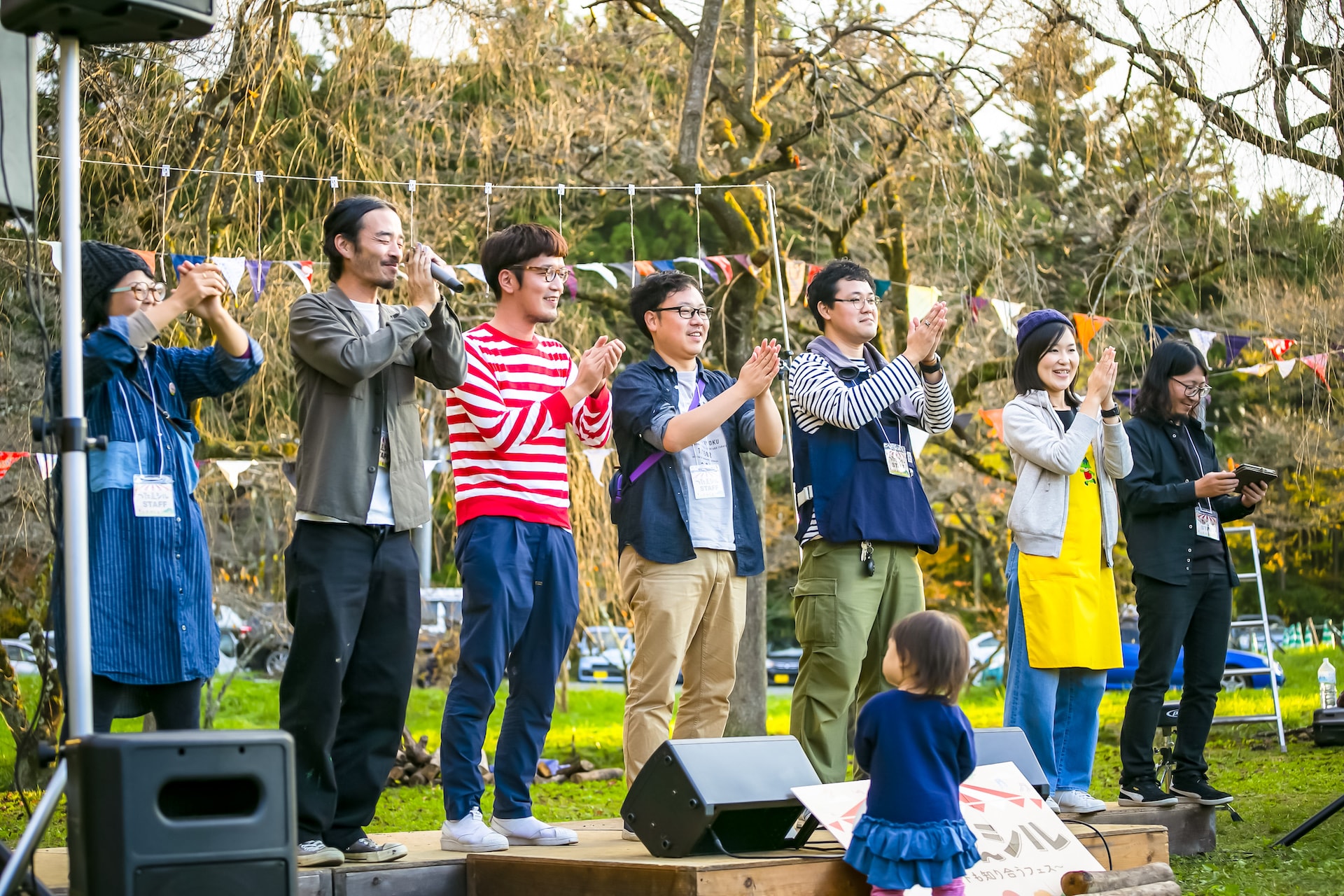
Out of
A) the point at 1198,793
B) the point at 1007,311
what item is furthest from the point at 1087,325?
the point at 1198,793

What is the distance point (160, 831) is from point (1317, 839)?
4.06 meters

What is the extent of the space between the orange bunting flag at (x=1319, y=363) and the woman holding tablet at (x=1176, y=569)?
1674mm

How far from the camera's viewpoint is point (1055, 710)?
4500 millimetres

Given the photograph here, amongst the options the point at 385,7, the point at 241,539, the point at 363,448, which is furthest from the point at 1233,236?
the point at 241,539

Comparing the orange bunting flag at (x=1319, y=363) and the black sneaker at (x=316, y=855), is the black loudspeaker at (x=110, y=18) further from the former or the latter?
the orange bunting flag at (x=1319, y=363)

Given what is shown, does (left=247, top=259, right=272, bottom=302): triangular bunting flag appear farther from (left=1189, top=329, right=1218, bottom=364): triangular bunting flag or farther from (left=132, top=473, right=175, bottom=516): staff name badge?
(left=1189, top=329, right=1218, bottom=364): triangular bunting flag

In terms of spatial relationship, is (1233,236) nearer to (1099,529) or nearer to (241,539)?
(1099,529)

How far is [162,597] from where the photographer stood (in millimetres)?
3207

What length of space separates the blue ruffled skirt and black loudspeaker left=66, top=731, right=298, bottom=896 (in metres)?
1.32

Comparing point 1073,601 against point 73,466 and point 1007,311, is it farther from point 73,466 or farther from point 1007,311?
point 1007,311

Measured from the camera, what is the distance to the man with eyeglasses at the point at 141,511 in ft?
10.4

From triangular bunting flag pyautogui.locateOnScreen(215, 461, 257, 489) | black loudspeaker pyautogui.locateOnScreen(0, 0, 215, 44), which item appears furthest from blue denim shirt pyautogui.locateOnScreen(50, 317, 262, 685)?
triangular bunting flag pyautogui.locateOnScreen(215, 461, 257, 489)

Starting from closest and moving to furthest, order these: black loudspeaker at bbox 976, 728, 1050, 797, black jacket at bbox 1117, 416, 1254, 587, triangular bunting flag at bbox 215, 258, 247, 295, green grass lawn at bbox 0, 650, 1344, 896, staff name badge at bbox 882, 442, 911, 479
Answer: black loudspeaker at bbox 976, 728, 1050, 797 < staff name badge at bbox 882, 442, 911, 479 < green grass lawn at bbox 0, 650, 1344, 896 < black jacket at bbox 1117, 416, 1254, 587 < triangular bunting flag at bbox 215, 258, 247, 295

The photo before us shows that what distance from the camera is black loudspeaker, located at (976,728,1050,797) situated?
3.78 meters
